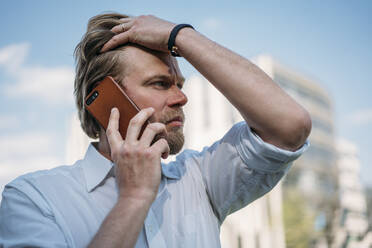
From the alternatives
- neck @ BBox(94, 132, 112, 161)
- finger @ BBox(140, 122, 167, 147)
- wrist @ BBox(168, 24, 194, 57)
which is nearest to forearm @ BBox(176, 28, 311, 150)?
wrist @ BBox(168, 24, 194, 57)

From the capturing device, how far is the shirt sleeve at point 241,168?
1.66m

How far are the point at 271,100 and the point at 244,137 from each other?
266 millimetres

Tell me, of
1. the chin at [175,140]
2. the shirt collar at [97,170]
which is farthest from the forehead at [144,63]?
the shirt collar at [97,170]

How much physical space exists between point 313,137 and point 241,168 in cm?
4494

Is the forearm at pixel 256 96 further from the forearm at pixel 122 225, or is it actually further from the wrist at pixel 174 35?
the forearm at pixel 122 225

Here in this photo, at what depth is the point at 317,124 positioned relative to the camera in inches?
1812

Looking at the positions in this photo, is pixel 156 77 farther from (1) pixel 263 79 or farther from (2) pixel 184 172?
(1) pixel 263 79

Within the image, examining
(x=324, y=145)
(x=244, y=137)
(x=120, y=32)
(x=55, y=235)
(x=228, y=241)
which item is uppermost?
(x=120, y=32)

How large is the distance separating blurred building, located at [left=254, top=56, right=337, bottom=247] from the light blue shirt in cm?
3502

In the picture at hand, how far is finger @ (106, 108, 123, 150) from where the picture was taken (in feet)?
5.27

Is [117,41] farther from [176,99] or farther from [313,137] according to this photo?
[313,137]

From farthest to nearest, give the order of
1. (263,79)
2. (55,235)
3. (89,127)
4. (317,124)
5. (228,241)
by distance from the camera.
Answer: (317,124)
(228,241)
(89,127)
(263,79)
(55,235)

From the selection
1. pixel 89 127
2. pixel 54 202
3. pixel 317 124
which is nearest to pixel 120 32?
pixel 89 127

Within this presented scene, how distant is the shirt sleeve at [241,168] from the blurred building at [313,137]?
35.0 m
